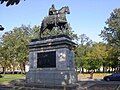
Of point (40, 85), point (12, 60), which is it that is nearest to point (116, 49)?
point (12, 60)

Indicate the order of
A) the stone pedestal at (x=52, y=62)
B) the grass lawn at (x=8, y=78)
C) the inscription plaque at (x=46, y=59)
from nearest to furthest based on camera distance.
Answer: the stone pedestal at (x=52, y=62), the inscription plaque at (x=46, y=59), the grass lawn at (x=8, y=78)

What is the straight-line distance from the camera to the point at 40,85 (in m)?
20.7

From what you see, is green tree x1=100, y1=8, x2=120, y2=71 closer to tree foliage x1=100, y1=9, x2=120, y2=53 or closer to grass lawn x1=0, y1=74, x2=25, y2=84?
tree foliage x1=100, y1=9, x2=120, y2=53

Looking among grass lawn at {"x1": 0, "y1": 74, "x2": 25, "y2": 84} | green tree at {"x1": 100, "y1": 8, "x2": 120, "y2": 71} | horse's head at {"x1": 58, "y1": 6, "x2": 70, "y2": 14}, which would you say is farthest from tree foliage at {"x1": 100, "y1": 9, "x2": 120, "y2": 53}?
horse's head at {"x1": 58, "y1": 6, "x2": 70, "y2": 14}

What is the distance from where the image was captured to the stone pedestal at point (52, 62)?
20.9 metres

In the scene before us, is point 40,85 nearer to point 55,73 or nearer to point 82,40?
point 55,73

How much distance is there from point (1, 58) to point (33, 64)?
48.2m

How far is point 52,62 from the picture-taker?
71.3 ft

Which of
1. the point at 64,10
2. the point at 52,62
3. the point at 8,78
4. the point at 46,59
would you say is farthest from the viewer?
the point at 8,78

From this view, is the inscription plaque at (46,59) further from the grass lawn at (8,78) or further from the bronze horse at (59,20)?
the grass lawn at (8,78)

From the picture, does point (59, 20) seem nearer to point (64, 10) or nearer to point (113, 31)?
point (64, 10)

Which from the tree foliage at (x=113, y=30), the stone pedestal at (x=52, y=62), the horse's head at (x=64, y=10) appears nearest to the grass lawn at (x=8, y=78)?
the stone pedestal at (x=52, y=62)

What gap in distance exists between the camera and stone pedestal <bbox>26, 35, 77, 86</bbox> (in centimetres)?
2089

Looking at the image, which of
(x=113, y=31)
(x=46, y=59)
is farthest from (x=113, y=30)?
(x=46, y=59)
